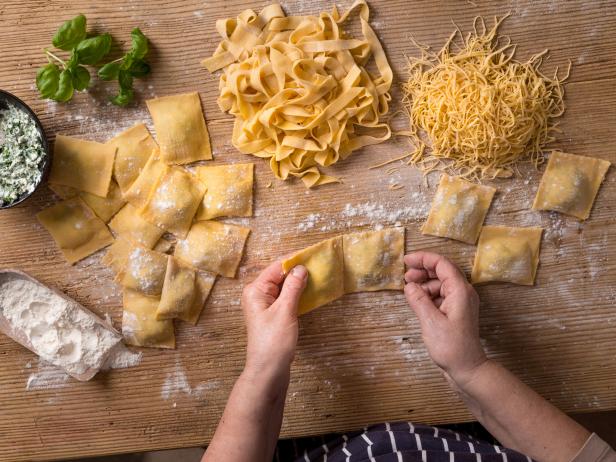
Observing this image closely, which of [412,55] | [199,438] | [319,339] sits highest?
[412,55]

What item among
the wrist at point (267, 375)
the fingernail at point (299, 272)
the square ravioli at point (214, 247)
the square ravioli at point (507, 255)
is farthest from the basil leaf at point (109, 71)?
the square ravioli at point (507, 255)

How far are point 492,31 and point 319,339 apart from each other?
45.8 inches

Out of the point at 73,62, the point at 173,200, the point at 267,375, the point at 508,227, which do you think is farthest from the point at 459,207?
the point at 73,62

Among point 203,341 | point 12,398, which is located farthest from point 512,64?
point 12,398

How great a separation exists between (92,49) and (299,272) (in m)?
0.95

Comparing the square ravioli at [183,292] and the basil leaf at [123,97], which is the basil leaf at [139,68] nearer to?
the basil leaf at [123,97]

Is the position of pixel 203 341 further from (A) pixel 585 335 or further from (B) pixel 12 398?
(A) pixel 585 335

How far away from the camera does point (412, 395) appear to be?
1.80m

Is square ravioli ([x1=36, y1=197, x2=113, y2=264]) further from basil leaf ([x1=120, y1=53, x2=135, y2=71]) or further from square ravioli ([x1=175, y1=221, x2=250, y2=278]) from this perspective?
basil leaf ([x1=120, y1=53, x2=135, y2=71])

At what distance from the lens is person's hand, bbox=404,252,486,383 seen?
1591 millimetres

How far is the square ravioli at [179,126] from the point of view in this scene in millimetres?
1710

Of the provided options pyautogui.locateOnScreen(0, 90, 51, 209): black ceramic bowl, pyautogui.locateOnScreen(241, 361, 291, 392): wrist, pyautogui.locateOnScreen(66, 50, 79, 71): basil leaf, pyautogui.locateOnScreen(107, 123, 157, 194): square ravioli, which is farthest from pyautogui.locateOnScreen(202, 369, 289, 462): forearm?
pyautogui.locateOnScreen(66, 50, 79, 71): basil leaf

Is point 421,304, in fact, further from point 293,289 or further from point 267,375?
point 267,375

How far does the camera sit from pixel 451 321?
1603 millimetres
